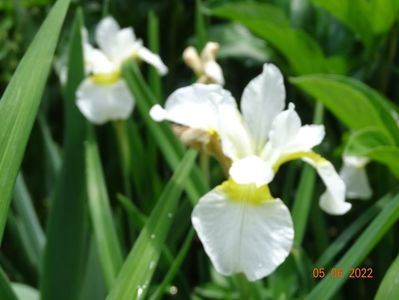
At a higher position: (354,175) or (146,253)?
(146,253)

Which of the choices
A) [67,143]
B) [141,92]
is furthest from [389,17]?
[67,143]

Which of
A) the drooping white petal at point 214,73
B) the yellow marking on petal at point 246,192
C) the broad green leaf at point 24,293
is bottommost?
the broad green leaf at point 24,293

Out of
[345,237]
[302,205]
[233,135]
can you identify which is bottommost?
[345,237]

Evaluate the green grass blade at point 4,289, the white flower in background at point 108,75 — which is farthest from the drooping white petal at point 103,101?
the green grass blade at point 4,289

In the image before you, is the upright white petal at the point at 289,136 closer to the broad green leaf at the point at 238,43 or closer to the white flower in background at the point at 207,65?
the white flower in background at the point at 207,65

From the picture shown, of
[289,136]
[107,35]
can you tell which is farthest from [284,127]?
[107,35]

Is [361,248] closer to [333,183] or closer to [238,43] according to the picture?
[333,183]

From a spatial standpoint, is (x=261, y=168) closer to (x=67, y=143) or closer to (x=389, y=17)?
(x=67, y=143)
